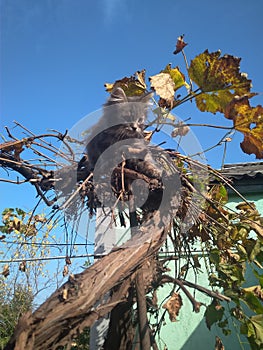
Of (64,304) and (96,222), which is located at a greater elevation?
(96,222)

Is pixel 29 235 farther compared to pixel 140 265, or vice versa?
pixel 29 235

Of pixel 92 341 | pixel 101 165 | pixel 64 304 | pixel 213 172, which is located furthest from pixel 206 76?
pixel 92 341

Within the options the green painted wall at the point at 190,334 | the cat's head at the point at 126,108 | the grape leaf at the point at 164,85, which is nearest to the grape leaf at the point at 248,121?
the grape leaf at the point at 164,85

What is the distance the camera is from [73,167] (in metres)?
1.45

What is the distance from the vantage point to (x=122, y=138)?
1327mm

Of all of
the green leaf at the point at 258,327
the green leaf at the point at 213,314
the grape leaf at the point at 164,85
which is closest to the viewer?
the grape leaf at the point at 164,85

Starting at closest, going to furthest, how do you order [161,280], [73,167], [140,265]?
[140,265]
[73,167]
[161,280]

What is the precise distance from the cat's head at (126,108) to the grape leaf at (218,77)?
0.69 feet

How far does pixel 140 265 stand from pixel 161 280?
78 centimetres

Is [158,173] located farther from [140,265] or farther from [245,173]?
[245,173]

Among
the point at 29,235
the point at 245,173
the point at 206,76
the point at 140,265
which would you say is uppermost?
the point at 245,173

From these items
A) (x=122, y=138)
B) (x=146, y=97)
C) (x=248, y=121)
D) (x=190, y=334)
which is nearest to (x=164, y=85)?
(x=146, y=97)

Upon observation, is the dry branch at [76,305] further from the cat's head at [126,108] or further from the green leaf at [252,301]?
the green leaf at [252,301]

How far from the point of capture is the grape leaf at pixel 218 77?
129 cm
